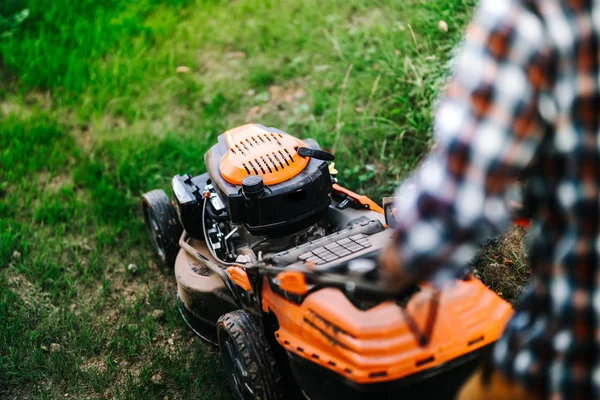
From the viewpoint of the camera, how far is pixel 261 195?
9.50 feet

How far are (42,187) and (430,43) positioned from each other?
2644 millimetres

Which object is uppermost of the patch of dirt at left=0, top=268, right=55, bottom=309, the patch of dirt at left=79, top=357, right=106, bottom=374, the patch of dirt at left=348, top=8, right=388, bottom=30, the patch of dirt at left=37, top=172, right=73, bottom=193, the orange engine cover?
the orange engine cover

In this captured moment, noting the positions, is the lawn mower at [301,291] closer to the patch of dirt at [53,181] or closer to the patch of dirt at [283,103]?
the patch of dirt at [53,181]

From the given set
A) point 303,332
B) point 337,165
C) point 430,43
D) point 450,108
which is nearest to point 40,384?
point 303,332

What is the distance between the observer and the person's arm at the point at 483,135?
4.33ft

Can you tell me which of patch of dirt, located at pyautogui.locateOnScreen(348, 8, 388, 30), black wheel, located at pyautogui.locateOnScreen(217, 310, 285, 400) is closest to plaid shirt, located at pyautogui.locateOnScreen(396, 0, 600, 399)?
black wheel, located at pyautogui.locateOnScreen(217, 310, 285, 400)

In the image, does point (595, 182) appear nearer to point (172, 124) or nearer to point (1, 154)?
point (172, 124)

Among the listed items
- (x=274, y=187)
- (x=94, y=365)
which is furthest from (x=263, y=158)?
(x=94, y=365)

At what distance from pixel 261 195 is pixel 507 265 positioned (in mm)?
1250

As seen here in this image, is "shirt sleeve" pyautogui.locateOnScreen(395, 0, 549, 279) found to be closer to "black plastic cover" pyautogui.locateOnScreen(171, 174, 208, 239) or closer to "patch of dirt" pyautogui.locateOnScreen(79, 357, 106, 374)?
"black plastic cover" pyautogui.locateOnScreen(171, 174, 208, 239)

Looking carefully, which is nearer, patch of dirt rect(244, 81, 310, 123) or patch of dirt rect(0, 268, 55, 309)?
patch of dirt rect(0, 268, 55, 309)

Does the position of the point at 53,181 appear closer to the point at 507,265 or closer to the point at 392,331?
the point at 507,265

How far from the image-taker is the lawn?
11.2 feet

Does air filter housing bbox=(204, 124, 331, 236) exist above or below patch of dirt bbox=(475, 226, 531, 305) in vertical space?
above
